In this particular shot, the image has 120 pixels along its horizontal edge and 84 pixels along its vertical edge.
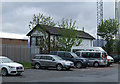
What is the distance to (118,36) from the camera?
170 ft

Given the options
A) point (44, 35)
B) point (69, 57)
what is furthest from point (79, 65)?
point (44, 35)

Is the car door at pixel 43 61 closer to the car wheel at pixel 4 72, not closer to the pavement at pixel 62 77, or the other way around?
the pavement at pixel 62 77

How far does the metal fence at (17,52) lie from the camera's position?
98.3 feet

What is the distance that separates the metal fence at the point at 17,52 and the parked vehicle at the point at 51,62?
6.04m

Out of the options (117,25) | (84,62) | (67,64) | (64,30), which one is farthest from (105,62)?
(117,25)

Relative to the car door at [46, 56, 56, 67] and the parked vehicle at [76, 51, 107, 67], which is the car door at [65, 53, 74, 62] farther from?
the parked vehicle at [76, 51, 107, 67]

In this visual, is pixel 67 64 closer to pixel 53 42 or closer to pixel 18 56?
pixel 18 56

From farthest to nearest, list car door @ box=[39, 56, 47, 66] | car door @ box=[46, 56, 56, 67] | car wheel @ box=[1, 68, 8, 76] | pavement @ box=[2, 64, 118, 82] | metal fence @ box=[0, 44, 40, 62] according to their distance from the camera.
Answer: metal fence @ box=[0, 44, 40, 62]
car door @ box=[39, 56, 47, 66]
car door @ box=[46, 56, 56, 67]
car wheel @ box=[1, 68, 8, 76]
pavement @ box=[2, 64, 118, 82]

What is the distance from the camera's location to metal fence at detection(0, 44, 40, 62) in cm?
2996

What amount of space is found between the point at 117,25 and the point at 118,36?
231 inches

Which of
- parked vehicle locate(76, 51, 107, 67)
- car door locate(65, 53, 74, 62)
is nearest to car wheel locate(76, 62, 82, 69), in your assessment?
car door locate(65, 53, 74, 62)

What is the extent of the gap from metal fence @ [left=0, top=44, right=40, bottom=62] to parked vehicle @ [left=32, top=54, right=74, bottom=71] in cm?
604

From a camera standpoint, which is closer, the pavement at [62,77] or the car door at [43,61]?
the pavement at [62,77]

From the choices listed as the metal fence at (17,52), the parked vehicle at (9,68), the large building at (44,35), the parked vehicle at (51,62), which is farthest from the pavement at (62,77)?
the large building at (44,35)
